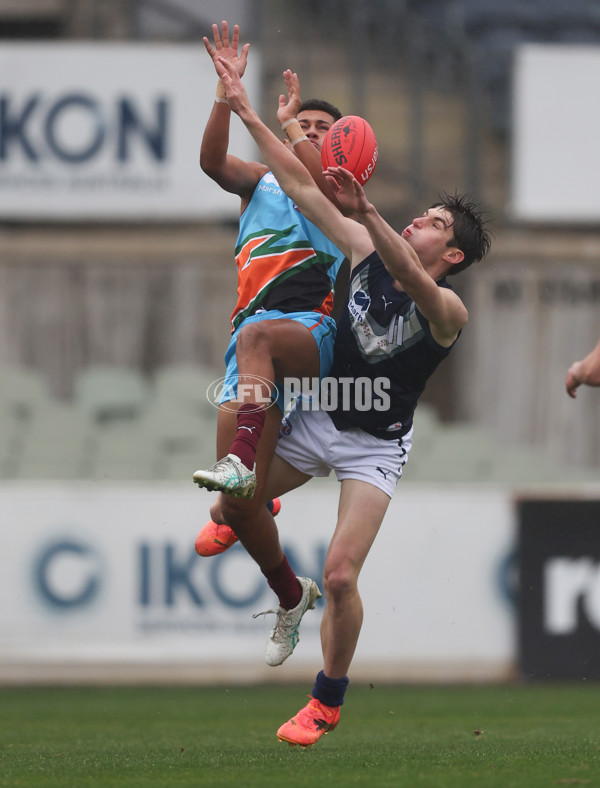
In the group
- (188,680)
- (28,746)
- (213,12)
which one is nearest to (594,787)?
(28,746)

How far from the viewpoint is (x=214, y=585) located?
35.6 feet

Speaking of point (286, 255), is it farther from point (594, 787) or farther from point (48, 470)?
point (48, 470)

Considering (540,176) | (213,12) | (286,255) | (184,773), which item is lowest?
(184,773)

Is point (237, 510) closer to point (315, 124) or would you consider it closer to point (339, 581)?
point (339, 581)

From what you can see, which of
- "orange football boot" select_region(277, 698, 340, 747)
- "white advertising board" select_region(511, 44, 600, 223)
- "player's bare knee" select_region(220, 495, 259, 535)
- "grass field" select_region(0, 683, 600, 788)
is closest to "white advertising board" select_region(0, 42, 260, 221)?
"white advertising board" select_region(511, 44, 600, 223)

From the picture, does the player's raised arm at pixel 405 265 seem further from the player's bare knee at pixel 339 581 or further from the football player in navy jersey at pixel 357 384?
the player's bare knee at pixel 339 581

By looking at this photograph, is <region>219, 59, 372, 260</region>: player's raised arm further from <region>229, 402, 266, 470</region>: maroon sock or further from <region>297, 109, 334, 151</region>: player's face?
<region>229, 402, 266, 470</region>: maroon sock

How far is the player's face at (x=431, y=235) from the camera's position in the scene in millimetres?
6305

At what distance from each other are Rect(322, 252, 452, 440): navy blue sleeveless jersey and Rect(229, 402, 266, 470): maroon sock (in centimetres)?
47

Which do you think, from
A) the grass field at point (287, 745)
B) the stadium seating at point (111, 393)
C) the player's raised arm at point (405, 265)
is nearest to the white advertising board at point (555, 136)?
the stadium seating at point (111, 393)

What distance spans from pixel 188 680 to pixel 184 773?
528 centimetres

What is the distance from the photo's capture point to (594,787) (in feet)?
16.4

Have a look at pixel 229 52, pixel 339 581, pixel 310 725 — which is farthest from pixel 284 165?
pixel 310 725

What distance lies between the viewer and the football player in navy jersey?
6.10 meters
